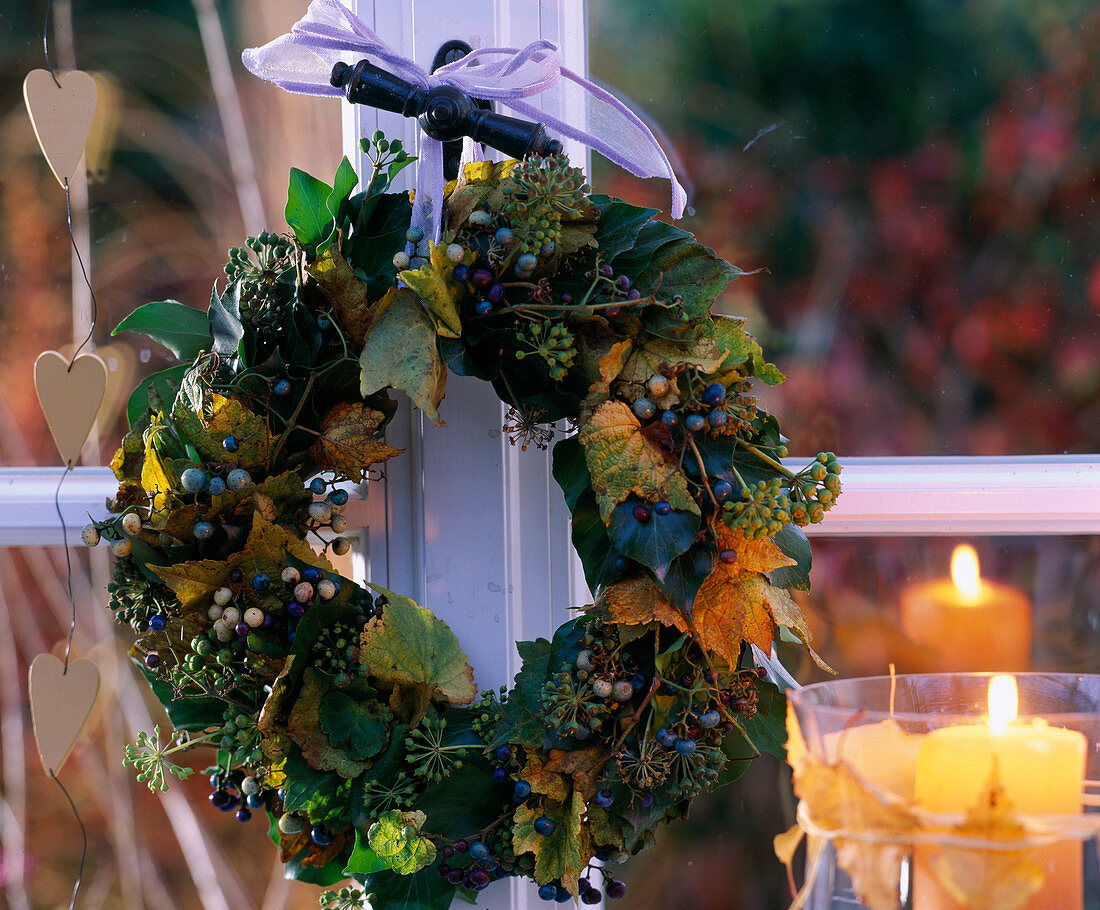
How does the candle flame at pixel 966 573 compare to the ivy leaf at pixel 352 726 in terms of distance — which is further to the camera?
the candle flame at pixel 966 573

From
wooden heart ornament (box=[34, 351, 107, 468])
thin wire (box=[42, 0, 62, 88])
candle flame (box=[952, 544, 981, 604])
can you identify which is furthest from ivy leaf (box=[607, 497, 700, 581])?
thin wire (box=[42, 0, 62, 88])

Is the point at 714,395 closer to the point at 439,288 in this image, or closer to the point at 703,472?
the point at 703,472

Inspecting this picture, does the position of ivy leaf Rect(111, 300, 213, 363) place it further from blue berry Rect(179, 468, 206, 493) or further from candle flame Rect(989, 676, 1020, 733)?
candle flame Rect(989, 676, 1020, 733)

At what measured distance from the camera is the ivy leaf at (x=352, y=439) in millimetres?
655

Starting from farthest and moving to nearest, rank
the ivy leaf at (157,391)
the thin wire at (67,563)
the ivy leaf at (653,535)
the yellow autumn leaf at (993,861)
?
the thin wire at (67,563) → the ivy leaf at (157,391) → the ivy leaf at (653,535) → the yellow autumn leaf at (993,861)

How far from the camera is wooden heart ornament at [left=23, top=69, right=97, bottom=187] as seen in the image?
0.71 meters

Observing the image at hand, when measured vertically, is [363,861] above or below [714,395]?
below

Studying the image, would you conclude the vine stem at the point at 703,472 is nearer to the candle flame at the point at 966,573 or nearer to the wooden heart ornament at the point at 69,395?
the candle flame at the point at 966,573

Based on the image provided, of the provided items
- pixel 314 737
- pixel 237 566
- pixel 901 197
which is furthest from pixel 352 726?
pixel 901 197

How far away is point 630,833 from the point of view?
2.04ft

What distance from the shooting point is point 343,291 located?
0.64m

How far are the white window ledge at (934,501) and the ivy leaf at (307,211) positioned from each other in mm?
340

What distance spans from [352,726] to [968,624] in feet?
1.92

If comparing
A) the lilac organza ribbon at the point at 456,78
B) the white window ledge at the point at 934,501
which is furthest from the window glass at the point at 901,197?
the lilac organza ribbon at the point at 456,78
